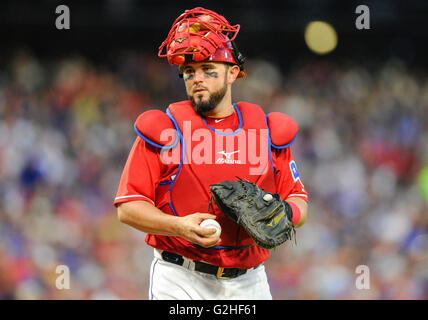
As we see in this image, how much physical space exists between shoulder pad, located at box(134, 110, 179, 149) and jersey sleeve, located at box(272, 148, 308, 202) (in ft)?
1.92

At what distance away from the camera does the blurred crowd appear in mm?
6660

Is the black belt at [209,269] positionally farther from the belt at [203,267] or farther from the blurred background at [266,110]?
the blurred background at [266,110]

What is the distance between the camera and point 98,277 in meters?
6.63

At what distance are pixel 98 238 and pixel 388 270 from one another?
3840 mm

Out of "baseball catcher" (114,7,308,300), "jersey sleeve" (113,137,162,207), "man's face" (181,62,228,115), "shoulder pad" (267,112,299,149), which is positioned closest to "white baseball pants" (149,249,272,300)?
"baseball catcher" (114,7,308,300)

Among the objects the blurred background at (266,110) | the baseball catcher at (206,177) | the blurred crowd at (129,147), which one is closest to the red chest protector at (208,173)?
the baseball catcher at (206,177)

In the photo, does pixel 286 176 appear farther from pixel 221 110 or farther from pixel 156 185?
pixel 156 185

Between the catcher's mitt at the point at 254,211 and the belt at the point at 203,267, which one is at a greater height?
the catcher's mitt at the point at 254,211

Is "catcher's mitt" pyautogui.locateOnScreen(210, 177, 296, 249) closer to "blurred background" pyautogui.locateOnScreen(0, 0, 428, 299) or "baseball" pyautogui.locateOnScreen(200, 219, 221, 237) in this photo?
"baseball" pyautogui.locateOnScreen(200, 219, 221, 237)

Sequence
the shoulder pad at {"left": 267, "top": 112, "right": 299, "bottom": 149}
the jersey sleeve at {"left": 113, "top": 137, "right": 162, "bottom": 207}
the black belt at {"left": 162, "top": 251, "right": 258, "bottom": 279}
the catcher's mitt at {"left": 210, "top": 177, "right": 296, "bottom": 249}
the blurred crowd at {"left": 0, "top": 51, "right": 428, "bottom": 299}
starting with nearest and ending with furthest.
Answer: the catcher's mitt at {"left": 210, "top": 177, "right": 296, "bottom": 249}, the jersey sleeve at {"left": 113, "top": 137, "right": 162, "bottom": 207}, the black belt at {"left": 162, "top": 251, "right": 258, "bottom": 279}, the shoulder pad at {"left": 267, "top": 112, "right": 299, "bottom": 149}, the blurred crowd at {"left": 0, "top": 51, "right": 428, "bottom": 299}

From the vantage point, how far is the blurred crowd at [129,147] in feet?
21.9

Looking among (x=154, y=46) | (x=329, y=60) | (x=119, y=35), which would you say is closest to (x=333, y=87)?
(x=329, y=60)

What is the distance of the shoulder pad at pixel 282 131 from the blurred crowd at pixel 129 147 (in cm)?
382

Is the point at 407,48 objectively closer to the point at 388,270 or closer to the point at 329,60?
the point at 329,60
